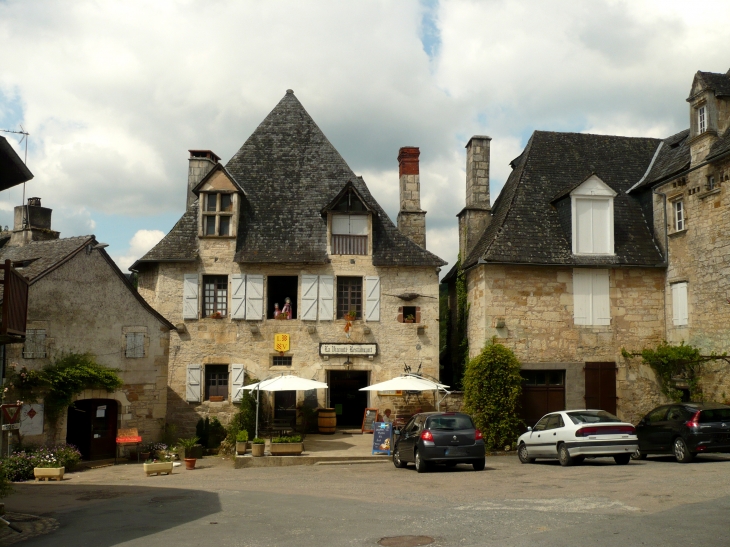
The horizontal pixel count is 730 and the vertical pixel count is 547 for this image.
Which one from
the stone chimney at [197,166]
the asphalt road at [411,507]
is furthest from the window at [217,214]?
the asphalt road at [411,507]

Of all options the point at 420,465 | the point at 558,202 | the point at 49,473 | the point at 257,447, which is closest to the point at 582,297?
the point at 558,202

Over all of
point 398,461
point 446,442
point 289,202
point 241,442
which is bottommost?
point 398,461

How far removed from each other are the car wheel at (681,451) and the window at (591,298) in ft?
22.4

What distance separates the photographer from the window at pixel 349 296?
2406cm

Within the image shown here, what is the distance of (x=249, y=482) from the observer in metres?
15.4

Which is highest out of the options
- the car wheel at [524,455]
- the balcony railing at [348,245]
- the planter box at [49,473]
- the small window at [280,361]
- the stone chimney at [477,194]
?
the stone chimney at [477,194]

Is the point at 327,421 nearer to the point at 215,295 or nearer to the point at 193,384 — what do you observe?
the point at 193,384

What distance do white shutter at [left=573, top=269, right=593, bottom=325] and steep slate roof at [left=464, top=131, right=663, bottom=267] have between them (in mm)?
483

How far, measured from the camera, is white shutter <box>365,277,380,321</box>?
23.8m

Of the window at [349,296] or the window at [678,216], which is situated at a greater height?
the window at [678,216]

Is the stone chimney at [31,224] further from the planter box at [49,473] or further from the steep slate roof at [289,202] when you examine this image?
the planter box at [49,473]

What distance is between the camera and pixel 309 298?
23797 mm

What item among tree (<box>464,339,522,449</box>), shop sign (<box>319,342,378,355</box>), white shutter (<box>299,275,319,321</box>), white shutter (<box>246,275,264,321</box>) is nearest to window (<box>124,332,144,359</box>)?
white shutter (<box>246,275,264,321</box>)

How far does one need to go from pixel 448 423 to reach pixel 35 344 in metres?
11.2
